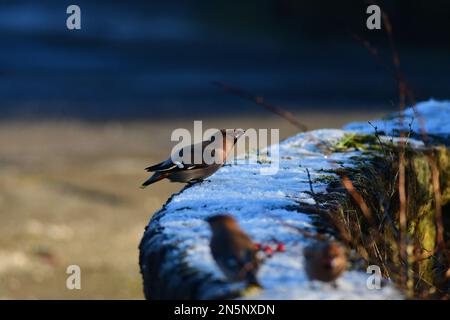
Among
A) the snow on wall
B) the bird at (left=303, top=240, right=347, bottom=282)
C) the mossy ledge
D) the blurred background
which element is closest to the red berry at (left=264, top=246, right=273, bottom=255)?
the snow on wall

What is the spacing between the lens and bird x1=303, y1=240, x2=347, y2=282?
285 cm

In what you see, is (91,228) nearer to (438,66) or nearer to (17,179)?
(17,179)

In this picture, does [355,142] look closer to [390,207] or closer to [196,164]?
[390,207]

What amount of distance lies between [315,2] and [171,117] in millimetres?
6496

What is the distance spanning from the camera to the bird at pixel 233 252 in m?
2.87

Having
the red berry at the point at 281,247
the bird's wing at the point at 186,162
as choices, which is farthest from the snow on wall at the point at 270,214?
the bird's wing at the point at 186,162

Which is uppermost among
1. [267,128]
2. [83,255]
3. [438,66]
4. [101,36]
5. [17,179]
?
[101,36]

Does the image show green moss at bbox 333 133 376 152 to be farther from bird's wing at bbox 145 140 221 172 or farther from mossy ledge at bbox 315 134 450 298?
bird's wing at bbox 145 140 221 172

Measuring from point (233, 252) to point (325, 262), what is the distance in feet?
1.05

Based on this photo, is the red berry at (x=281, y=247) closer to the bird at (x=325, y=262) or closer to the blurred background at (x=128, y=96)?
the bird at (x=325, y=262)

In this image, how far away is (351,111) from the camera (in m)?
13.0

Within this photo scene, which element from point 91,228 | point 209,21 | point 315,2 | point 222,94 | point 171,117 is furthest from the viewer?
point 209,21

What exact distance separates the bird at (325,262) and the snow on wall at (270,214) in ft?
0.12
